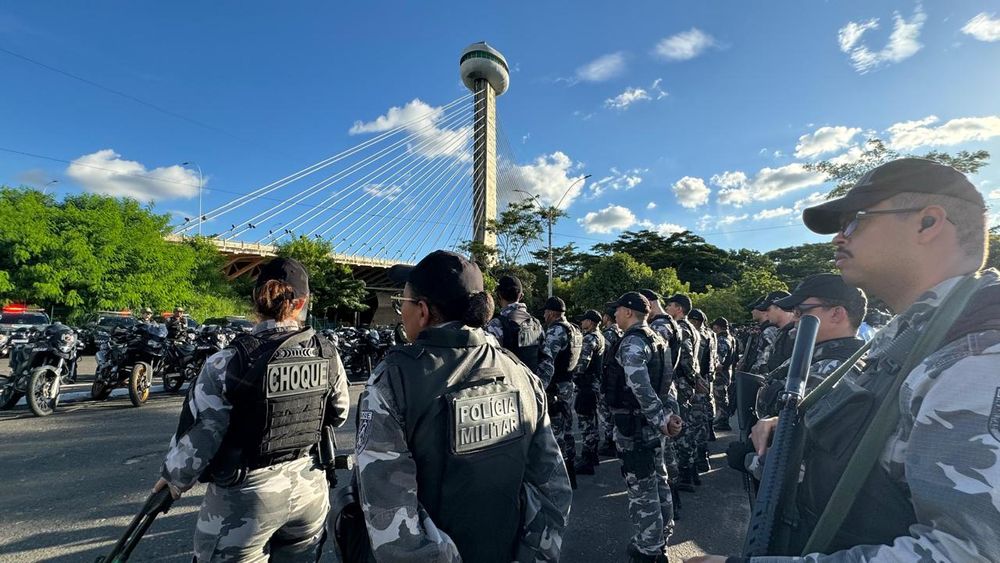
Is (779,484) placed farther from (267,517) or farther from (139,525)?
(139,525)

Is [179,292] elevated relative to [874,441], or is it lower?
elevated

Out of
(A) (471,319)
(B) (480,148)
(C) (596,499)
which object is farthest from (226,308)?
(A) (471,319)

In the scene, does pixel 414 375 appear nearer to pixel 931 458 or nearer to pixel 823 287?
pixel 931 458

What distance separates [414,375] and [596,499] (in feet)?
11.1

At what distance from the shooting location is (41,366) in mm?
5699

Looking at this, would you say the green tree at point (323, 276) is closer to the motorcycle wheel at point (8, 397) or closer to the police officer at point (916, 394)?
the motorcycle wheel at point (8, 397)

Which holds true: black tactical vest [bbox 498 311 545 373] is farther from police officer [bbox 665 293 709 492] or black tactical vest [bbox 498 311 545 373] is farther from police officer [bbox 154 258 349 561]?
police officer [bbox 154 258 349 561]

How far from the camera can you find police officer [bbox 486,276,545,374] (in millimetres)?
3984

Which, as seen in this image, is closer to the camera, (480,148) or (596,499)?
(596,499)

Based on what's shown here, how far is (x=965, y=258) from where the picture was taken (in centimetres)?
99

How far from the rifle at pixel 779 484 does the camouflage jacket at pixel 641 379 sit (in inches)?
75.5

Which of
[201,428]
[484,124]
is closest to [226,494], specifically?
[201,428]

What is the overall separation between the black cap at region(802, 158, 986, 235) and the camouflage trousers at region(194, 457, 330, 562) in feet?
7.00

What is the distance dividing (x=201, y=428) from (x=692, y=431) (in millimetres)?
4408
